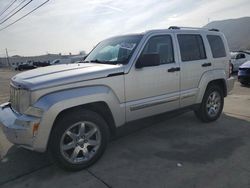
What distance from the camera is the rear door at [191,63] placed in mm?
5254

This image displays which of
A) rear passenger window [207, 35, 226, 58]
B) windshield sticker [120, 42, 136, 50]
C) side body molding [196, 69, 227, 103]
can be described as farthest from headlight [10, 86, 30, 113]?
rear passenger window [207, 35, 226, 58]

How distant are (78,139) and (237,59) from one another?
15.9 m

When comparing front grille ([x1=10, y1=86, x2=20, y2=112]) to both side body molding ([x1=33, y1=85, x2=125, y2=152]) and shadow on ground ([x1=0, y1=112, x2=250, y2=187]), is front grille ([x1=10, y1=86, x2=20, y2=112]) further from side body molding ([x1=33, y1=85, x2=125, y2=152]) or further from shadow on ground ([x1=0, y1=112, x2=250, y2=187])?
shadow on ground ([x1=0, y1=112, x2=250, y2=187])

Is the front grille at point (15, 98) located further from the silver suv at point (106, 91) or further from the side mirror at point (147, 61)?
the side mirror at point (147, 61)

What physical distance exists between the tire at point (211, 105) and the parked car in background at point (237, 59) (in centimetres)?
1164

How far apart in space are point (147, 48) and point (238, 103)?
457 cm

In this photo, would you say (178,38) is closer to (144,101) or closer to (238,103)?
(144,101)

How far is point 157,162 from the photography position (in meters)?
4.17

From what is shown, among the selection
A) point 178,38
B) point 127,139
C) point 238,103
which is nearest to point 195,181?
point 127,139

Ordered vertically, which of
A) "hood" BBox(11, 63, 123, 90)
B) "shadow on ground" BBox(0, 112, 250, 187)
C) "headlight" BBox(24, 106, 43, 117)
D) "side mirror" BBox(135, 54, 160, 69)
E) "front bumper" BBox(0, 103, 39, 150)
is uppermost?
"side mirror" BBox(135, 54, 160, 69)

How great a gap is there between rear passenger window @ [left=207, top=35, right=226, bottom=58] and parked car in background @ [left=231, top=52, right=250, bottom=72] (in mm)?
11533

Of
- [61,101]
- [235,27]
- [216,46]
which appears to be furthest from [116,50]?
[235,27]

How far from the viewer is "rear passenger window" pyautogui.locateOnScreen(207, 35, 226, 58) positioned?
19.5 feet

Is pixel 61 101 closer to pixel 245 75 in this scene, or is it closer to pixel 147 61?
pixel 147 61
